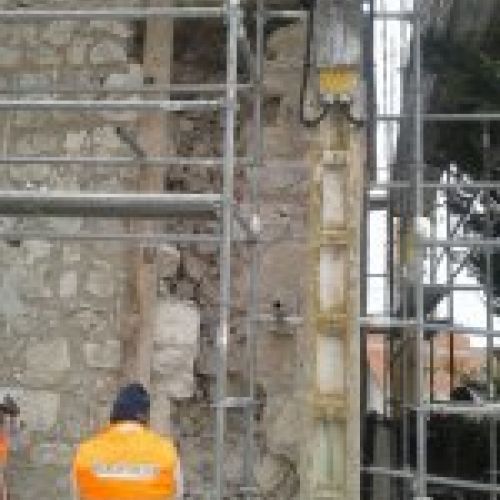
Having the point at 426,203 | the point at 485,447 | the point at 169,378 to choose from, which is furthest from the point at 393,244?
the point at 169,378

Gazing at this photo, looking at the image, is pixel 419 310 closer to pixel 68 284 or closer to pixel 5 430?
pixel 68 284

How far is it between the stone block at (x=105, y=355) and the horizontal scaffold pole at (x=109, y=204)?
3.93 feet

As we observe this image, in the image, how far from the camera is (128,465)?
13.4 ft

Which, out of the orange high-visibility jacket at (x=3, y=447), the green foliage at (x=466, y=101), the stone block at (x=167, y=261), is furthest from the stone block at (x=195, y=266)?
the green foliage at (x=466, y=101)

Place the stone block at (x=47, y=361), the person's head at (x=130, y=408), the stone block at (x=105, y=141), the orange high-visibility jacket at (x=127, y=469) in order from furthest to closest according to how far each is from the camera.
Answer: the stone block at (x=105, y=141)
the stone block at (x=47, y=361)
the person's head at (x=130, y=408)
the orange high-visibility jacket at (x=127, y=469)

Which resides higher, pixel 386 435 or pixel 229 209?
pixel 229 209

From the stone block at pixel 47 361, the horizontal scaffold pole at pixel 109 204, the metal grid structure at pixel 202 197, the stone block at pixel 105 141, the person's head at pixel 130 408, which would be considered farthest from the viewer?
the stone block at pixel 105 141

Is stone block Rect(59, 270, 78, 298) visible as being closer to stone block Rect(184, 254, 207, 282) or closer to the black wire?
stone block Rect(184, 254, 207, 282)

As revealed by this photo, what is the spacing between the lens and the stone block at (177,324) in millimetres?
6348

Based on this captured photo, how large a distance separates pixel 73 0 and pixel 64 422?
2.70 meters

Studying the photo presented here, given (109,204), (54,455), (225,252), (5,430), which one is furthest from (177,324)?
(225,252)

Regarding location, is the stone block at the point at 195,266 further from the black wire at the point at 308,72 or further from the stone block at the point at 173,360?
the black wire at the point at 308,72

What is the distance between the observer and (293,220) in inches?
256

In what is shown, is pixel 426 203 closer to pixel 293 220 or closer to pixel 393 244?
pixel 393 244
